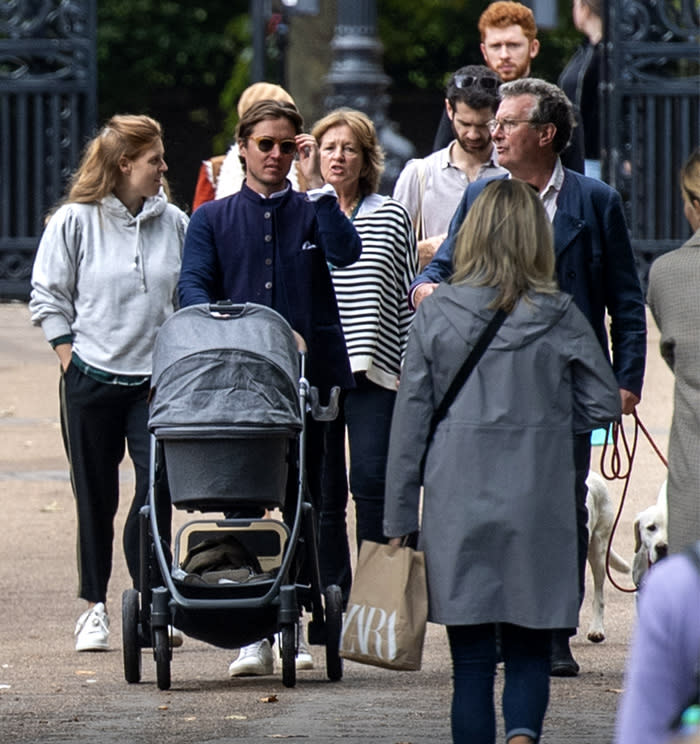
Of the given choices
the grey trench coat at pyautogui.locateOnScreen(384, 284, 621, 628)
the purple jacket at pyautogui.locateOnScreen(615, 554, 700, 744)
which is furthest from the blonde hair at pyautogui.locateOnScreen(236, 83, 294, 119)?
the purple jacket at pyautogui.locateOnScreen(615, 554, 700, 744)

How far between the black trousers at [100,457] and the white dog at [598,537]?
166cm

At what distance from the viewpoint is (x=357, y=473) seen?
23.8ft

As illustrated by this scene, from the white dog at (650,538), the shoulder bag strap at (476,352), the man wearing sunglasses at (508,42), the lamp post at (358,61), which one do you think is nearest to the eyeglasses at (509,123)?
the shoulder bag strap at (476,352)

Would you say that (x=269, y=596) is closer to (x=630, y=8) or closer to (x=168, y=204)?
(x=168, y=204)

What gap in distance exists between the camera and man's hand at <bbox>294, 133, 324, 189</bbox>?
728 centimetres

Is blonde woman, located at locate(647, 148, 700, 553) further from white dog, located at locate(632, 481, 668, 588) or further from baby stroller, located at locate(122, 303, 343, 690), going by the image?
white dog, located at locate(632, 481, 668, 588)

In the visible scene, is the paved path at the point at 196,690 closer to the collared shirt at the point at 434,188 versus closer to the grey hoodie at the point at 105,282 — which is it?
the grey hoodie at the point at 105,282

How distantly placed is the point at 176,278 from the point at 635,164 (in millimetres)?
8028

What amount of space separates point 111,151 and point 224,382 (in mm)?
1460

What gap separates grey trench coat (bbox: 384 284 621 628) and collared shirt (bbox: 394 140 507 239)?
8.64 feet

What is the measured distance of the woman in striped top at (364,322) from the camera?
729cm

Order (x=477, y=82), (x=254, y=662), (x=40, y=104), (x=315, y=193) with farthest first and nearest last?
(x=40, y=104) < (x=477, y=82) < (x=254, y=662) < (x=315, y=193)

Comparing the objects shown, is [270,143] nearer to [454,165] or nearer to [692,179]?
[454,165]

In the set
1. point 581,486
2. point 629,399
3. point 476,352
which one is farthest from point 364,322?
point 476,352
